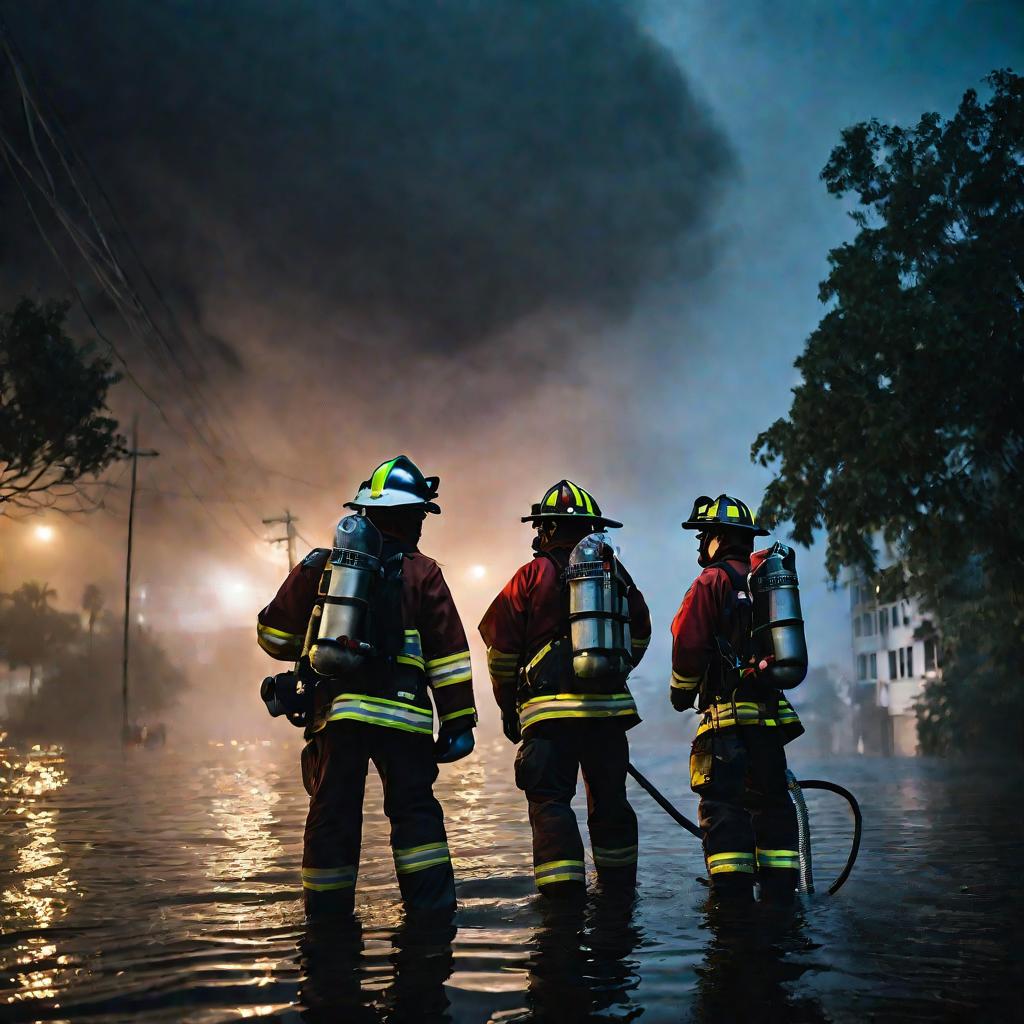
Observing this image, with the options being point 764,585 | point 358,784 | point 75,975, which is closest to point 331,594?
point 358,784

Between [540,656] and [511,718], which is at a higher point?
[540,656]

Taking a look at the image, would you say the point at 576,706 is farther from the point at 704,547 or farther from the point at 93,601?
the point at 93,601

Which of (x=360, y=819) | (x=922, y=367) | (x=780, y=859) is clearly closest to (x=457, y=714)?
(x=360, y=819)

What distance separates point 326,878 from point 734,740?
219cm

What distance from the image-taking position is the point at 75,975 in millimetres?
3791

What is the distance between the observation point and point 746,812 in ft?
18.3

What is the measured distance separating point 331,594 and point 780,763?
2.51m

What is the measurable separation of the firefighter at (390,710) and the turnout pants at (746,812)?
1302 mm

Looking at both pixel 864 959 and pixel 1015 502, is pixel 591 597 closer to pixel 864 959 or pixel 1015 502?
pixel 864 959

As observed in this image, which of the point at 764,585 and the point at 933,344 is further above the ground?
the point at 933,344

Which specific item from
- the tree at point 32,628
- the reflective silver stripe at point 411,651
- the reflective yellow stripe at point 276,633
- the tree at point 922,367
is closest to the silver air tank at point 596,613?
the reflective silver stripe at point 411,651

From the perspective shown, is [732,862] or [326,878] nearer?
[326,878]

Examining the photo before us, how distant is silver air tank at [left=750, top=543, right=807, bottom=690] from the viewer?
5574 millimetres

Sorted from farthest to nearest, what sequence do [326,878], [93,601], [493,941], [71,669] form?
1. [93,601]
2. [71,669]
3. [326,878]
4. [493,941]
